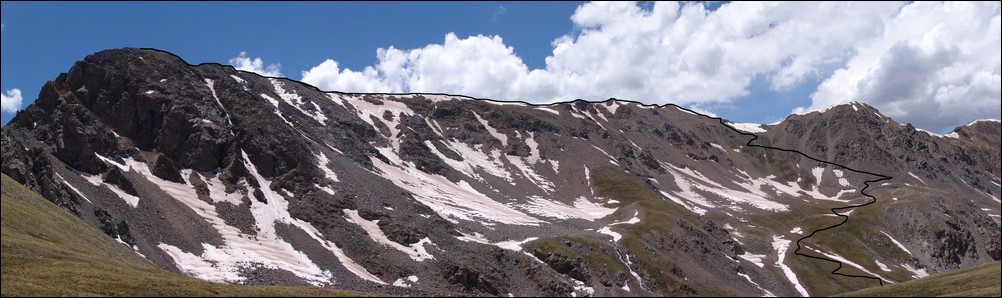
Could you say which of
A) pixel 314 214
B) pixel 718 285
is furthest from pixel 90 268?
pixel 718 285

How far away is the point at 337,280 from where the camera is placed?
132 meters

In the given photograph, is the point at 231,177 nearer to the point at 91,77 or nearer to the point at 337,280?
the point at 91,77

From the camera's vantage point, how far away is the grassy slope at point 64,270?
50288 millimetres

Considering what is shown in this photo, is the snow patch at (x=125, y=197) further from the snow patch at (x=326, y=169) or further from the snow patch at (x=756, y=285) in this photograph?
the snow patch at (x=756, y=285)

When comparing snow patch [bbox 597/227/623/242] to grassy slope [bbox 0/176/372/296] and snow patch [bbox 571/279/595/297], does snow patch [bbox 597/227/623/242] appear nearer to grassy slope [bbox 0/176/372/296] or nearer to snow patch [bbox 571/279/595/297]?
snow patch [bbox 571/279/595/297]

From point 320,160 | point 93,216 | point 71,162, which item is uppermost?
point 320,160

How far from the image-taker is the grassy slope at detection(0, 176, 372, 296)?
50288mm

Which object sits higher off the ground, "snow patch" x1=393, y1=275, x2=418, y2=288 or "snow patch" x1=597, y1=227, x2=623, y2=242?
"snow patch" x1=597, y1=227, x2=623, y2=242

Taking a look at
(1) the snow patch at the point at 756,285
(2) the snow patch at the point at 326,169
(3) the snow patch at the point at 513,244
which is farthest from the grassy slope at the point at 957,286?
(2) the snow patch at the point at 326,169

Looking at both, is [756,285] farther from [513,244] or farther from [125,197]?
[125,197]

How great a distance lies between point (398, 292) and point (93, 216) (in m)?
56.5

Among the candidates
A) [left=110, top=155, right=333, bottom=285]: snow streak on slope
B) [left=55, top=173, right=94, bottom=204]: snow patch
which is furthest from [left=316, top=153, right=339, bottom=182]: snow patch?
[left=55, top=173, right=94, bottom=204]: snow patch

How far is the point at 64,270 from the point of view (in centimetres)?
5728

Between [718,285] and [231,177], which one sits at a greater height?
[231,177]
